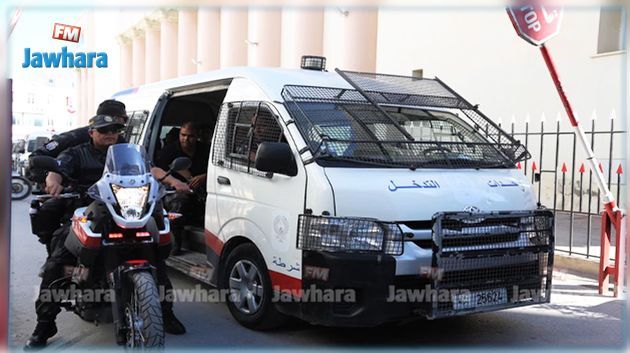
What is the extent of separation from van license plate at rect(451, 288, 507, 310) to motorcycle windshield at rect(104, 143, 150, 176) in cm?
230

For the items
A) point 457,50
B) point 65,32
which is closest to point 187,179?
point 65,32

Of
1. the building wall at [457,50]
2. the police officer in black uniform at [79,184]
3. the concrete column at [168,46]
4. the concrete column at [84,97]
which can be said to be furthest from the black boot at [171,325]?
the concrete column at [84,97]

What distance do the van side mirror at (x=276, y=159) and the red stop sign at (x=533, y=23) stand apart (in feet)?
10.4

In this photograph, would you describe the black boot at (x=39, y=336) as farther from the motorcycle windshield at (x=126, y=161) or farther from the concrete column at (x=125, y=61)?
the concrete column at (x=125, y=61)

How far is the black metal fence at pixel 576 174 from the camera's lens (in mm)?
8125

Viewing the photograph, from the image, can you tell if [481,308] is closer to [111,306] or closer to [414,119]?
[414,119]

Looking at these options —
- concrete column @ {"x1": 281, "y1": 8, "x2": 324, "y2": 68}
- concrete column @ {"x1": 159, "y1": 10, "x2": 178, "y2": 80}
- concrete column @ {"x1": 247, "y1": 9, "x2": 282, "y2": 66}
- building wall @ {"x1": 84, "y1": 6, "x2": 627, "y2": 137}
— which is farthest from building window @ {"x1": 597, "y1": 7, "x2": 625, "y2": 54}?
concrete column @ {"x1": 159, "y1": 10, "x2": 178, "y2": 80}

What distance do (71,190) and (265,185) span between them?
1.43m

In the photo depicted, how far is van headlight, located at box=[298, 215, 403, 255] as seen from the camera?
13.0 ft

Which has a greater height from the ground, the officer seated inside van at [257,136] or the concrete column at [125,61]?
the concrete column at [125,61]

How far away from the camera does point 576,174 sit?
10.6m

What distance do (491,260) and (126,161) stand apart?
262cm

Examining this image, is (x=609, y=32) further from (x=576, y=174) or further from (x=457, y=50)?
(x=457, y=50)

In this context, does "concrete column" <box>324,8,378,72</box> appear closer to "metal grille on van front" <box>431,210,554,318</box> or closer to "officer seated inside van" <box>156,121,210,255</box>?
"officer seated inside van" <box>156,121,210,255</box>
